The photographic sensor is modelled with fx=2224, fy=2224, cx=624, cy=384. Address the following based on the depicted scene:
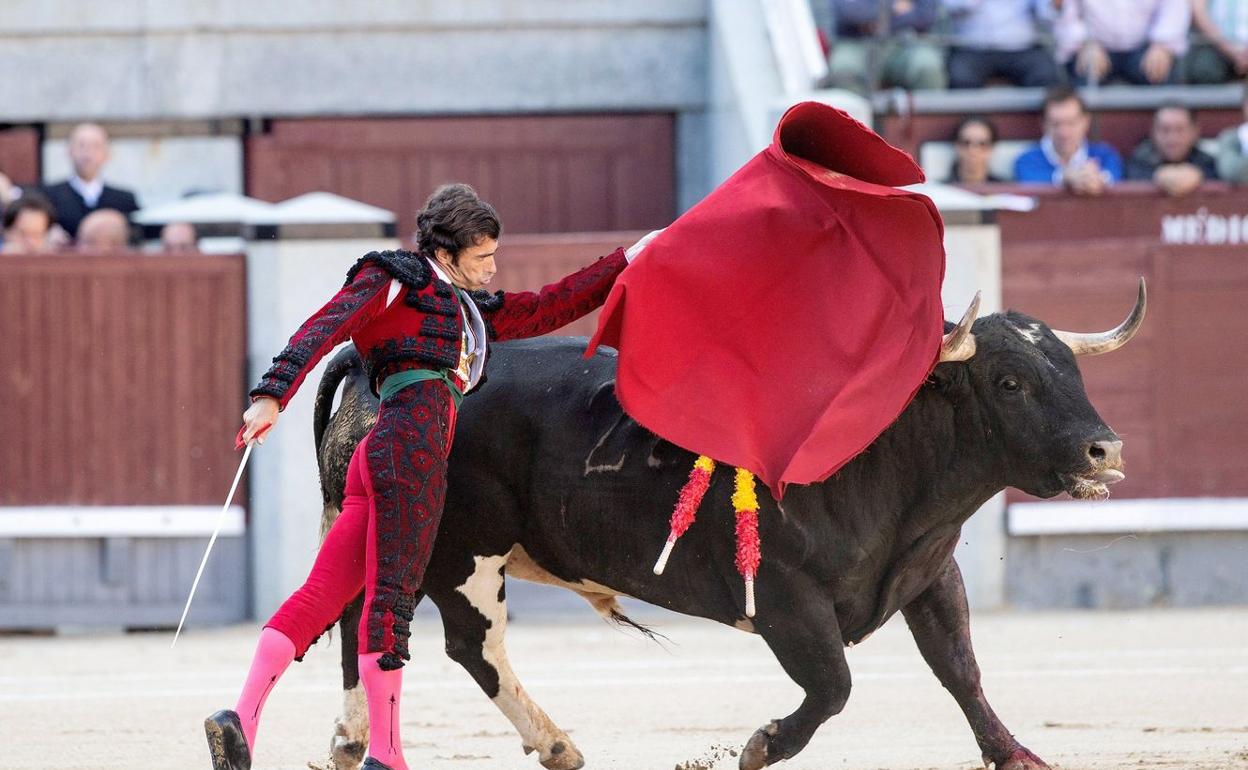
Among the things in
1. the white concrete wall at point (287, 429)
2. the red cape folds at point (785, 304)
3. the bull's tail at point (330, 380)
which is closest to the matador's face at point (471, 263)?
the red cape folds at point (785, 304)

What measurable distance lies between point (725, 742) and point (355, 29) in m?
6.60

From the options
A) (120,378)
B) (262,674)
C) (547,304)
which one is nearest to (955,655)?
(547,304)

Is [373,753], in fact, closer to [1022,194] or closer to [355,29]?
[1022,194]

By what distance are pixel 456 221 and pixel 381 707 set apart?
1.03 m

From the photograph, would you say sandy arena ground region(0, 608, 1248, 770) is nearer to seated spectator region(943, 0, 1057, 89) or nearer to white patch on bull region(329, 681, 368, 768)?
white patch on bull region(329, 681, 368, 768)

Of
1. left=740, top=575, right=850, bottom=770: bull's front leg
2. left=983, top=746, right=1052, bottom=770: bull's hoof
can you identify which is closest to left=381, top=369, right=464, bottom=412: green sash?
left=740, top=575, right=850, bottom=770: bull's front leg

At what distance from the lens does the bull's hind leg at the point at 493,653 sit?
5.18 m

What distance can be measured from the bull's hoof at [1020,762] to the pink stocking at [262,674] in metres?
1.62

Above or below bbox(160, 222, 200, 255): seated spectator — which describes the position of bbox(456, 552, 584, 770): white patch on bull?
below

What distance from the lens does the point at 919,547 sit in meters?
4.89

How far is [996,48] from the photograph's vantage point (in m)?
10.7

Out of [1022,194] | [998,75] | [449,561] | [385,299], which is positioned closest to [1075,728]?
[449,561]

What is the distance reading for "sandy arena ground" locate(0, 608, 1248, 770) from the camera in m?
5.77

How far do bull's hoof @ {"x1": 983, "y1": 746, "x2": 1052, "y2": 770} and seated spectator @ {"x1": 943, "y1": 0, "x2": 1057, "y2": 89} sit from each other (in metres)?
6.07
